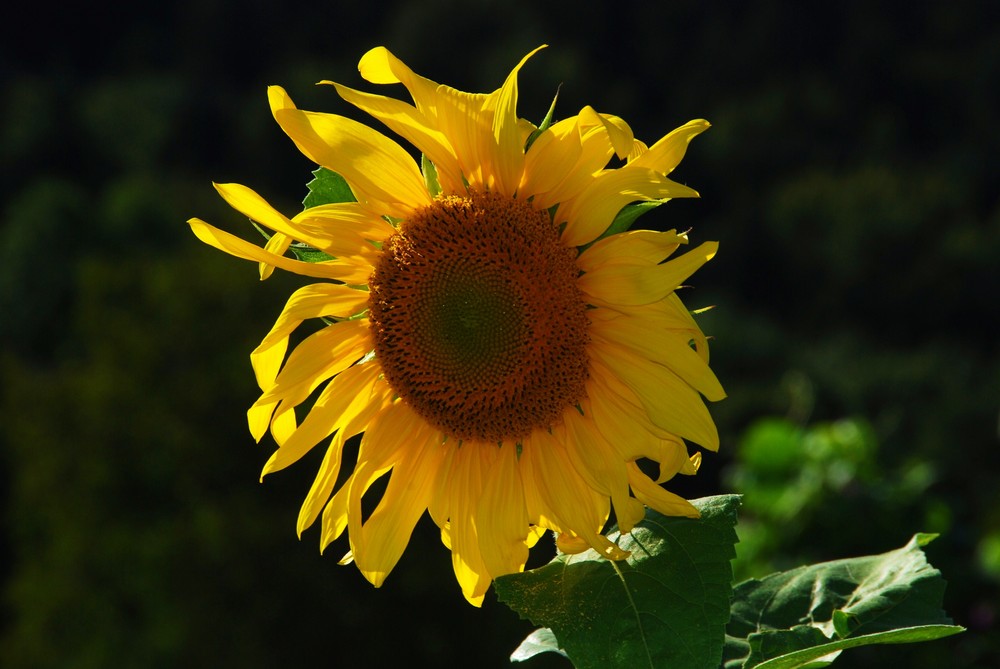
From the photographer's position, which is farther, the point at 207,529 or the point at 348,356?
the point at 207,529

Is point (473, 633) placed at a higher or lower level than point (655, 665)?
lower

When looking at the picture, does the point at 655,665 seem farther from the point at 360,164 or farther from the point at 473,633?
the point at 473,633

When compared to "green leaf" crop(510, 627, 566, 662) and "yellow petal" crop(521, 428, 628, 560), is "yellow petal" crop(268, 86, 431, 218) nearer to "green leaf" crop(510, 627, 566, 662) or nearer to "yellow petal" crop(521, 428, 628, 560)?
"yellow petal" crop(521, 428, 628, 560)

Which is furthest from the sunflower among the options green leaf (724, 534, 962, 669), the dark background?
the dark background

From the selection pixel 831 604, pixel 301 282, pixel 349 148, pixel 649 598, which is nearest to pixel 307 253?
pixel 349 148

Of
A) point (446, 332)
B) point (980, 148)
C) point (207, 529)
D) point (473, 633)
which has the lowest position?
point (473, 633)

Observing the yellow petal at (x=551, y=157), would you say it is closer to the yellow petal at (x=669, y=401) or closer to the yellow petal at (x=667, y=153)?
the yellow petal at (x=667, y=153)

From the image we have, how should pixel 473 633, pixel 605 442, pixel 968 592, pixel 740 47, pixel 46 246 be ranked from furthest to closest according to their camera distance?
pixel 740 47
pixel 46 246
pixel 473 633
pixel 968 592
pixel 605 442

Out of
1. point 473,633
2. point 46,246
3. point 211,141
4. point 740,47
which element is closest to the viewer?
point 473,633

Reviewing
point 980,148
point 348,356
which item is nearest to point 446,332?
point 348,356
